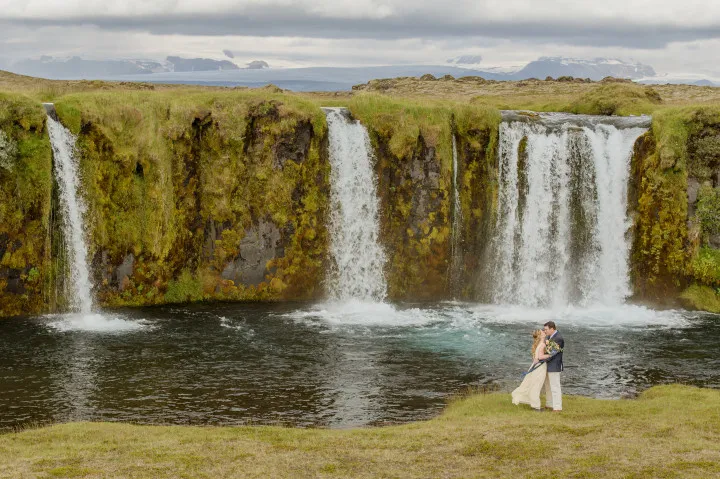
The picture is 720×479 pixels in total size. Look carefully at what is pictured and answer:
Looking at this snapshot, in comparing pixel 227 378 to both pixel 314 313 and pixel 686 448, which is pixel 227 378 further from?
pixel 686 448

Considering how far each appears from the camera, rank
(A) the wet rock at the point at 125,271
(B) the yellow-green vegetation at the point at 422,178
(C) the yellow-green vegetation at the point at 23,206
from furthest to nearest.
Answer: (B) the yellow-green vegetation at the point at 422,178
(A) the wet rock at the point at 125,271
(C) the yellow-green vegetation at the point at 23,206

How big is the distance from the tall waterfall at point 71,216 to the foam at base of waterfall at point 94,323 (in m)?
0.92

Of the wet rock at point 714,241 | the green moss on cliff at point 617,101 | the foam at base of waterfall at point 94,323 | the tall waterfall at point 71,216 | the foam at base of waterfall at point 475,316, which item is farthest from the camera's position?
the green moss on cliff at point 617,101

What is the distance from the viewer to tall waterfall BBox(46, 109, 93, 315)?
130ft

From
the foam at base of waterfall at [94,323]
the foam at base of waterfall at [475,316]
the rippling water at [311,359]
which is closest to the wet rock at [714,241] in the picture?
the foam at base of waterfall at [475,316]

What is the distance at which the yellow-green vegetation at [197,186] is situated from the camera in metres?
41.0

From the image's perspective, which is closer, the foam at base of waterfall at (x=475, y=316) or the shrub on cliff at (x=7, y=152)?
the shrub on cliff at (x=7, y=152)

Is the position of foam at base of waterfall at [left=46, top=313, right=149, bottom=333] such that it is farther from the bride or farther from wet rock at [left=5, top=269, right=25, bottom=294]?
the bride

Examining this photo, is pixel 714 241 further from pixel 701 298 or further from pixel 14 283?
pixel 14 283

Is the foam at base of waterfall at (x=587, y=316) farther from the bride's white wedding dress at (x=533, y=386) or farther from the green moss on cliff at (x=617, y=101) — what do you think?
the green moss on cliff at (x=617, y=101)

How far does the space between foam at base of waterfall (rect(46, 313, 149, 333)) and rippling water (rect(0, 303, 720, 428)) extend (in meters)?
0.09

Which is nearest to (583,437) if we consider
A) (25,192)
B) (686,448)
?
(686,448)

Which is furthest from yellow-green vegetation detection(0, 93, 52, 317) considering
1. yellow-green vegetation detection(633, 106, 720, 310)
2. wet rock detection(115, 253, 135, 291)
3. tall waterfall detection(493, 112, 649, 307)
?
yellow-green vegetation detection(633, 106, 720, 310)

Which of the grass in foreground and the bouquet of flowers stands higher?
the bouquet of flowers
